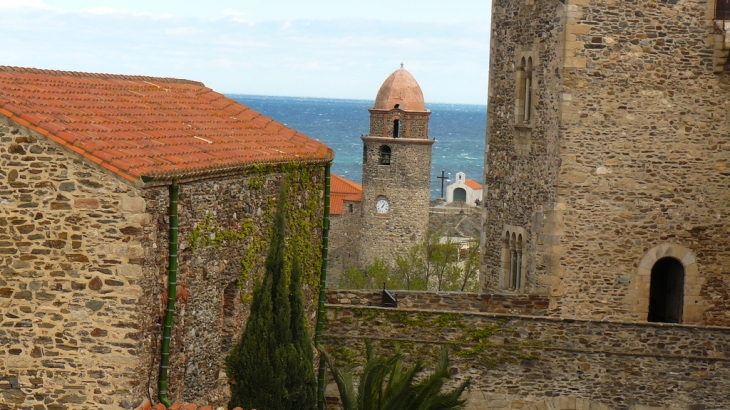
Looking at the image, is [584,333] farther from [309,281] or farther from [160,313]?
[160,313]

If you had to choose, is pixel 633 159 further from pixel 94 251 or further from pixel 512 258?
pixel 94 251

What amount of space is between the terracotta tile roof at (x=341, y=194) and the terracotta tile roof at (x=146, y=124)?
42.6 m

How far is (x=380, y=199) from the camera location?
64500 mm

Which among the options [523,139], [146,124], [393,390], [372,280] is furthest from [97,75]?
[372,280]

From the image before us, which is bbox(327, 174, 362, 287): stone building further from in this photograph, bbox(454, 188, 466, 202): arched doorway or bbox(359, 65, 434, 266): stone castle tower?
bbox(454, 188, 466, 202): arched doorway

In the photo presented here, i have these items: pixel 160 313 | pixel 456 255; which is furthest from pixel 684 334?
pixel 456 255

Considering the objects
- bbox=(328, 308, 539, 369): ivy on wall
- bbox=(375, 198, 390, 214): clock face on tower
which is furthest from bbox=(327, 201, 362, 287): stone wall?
bbox=(328, 308, 539, 369): ivy on wall

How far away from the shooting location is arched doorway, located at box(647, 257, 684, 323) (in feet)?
79.9

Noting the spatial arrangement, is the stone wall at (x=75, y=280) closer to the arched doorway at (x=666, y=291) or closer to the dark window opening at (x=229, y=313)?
the dark window opening at (x=229, y=313)

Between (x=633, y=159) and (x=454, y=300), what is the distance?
4.08m

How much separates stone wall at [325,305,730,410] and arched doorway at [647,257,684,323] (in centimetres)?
245

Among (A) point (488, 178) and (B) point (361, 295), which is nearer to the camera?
(B) point (361, 295)

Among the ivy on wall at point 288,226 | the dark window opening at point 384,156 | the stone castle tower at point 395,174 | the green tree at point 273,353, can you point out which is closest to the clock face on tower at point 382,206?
the stone castle tower at point 395,174

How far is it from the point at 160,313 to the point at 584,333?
8606mm
